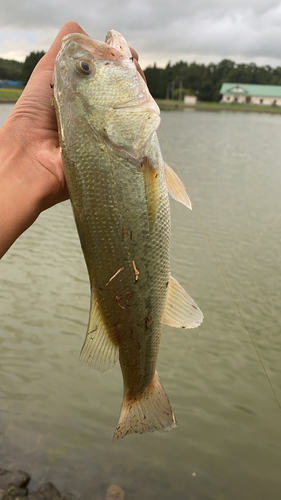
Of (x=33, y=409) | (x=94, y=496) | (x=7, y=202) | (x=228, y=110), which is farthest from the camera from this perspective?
(x=228, y=110)

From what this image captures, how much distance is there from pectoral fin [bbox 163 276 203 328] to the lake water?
8.48ft

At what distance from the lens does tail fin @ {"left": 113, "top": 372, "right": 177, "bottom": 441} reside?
2.42m

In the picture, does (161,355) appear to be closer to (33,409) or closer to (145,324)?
(33,409)

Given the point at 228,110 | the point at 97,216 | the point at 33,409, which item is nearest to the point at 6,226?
the point at 97,216

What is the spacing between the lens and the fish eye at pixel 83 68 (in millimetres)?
2178

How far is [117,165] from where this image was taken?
2109 millimetres

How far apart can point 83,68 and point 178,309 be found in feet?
4.96

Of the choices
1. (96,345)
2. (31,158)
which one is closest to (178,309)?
(96,345)

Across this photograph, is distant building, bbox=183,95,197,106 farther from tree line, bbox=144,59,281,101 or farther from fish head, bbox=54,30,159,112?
fish head, bbox=54,30,159,112

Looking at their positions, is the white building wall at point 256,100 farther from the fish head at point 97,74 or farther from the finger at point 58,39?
the fish head at point 97,74

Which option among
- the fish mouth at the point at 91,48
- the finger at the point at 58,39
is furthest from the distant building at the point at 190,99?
the fish mouth at the point at 91,48

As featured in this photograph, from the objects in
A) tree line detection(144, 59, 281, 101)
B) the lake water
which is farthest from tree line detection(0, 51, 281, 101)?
the lake water

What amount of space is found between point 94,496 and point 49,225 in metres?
7.86

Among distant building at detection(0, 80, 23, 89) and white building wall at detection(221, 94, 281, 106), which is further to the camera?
white building wall at detection(221, 94, 281, 106)
